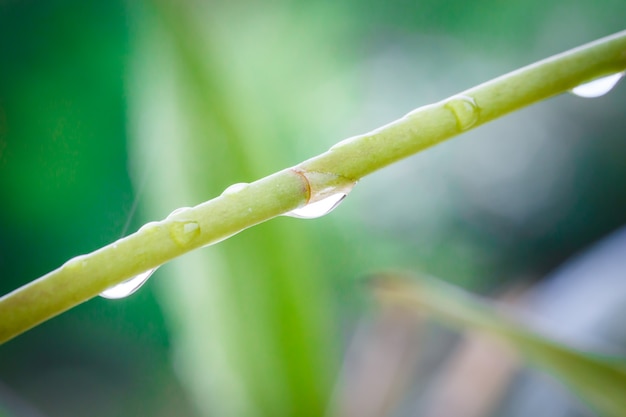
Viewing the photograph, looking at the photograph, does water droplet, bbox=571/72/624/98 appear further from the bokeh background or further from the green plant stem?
the bokeh background

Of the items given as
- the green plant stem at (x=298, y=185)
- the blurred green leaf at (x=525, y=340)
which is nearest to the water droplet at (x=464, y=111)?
the green plant stem at (x=298, y=185)

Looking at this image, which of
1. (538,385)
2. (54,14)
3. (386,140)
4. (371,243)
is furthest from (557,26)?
(386,140)

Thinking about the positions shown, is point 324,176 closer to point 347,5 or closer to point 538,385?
point 538,385

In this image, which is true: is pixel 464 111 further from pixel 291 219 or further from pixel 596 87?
pixel 291 219

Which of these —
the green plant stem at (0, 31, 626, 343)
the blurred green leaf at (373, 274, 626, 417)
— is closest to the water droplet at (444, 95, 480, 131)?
the green plant stem at (0, 31, 626, 343)

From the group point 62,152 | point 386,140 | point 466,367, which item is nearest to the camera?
point 386,140

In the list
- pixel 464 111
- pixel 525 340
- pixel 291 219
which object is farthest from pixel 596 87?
pixel 291 219

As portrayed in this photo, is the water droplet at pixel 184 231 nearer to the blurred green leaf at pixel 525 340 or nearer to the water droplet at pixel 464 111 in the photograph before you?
the water droplet at pixel 464 111
